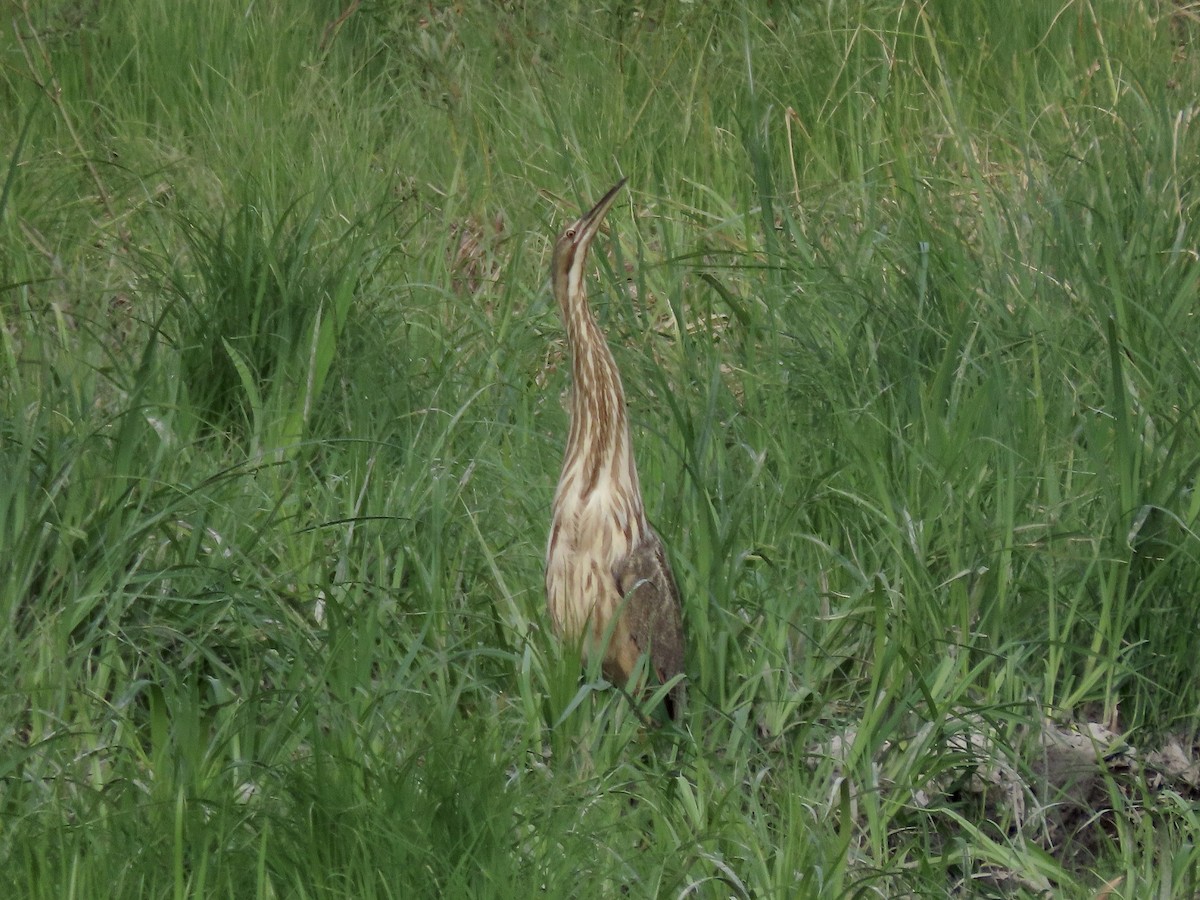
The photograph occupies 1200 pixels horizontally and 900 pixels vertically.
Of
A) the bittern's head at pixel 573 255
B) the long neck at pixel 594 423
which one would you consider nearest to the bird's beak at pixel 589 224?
the bittern's head at pixel 573 255

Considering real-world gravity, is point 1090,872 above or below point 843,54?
below

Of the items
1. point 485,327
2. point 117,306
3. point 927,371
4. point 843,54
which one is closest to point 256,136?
point 117,306

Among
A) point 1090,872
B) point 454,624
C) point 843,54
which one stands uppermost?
point 843,54

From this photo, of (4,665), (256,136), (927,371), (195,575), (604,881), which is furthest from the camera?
(256,136)

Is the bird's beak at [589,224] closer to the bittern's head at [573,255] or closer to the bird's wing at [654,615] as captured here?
the bittern's head at [573,255]

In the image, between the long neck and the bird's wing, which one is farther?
the long neck

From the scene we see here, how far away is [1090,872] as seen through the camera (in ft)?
10.4

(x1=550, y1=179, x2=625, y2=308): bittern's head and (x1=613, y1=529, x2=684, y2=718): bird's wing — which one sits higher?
(x1=550, y1=179, x2=625, y2=308): bittern's head

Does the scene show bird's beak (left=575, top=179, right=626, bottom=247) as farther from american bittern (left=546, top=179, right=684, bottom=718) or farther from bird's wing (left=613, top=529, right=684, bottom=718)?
bird's wing (left=613, top=529, right=684, bottom=718)

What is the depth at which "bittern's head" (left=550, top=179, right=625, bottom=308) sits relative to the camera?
3768 mm

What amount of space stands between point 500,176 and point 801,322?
1.57 meters

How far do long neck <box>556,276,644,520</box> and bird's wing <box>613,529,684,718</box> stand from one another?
0.43ft

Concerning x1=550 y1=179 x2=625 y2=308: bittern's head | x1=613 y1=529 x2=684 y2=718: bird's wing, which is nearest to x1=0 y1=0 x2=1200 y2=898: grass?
x1=613 y1=529 x2=684 y2=718: bird's wing

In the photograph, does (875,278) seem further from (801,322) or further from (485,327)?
(485,327)
